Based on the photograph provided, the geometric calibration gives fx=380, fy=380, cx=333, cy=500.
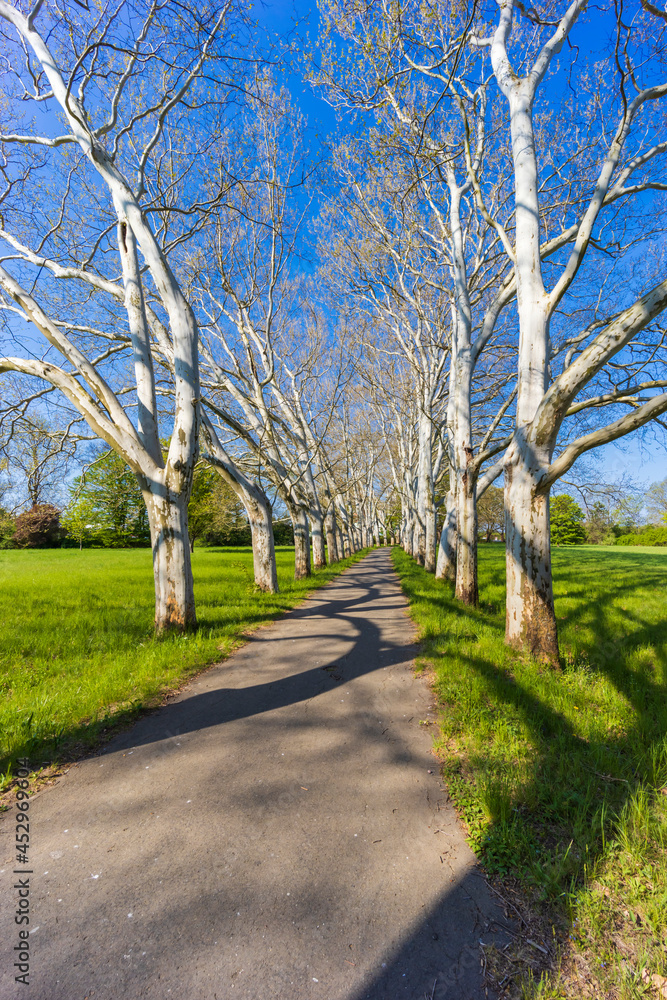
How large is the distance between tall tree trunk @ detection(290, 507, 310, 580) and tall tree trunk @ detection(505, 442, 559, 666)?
28.2 feet

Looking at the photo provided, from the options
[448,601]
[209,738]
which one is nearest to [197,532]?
[448,601]

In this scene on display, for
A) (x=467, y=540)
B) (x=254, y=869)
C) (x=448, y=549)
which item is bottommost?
(x=254, y=869)

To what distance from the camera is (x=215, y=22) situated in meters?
5.50

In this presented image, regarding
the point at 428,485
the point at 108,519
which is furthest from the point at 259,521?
the point at 108,519

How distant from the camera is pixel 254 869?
190 centimetres

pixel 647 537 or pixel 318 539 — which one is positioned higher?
pixel 318 539

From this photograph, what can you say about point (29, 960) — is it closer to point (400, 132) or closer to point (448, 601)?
point (448, 601)

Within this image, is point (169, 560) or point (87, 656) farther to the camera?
point (169, 560)

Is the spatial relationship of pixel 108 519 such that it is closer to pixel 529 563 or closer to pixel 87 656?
pixel 87 656

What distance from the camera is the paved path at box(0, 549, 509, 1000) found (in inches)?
56.6

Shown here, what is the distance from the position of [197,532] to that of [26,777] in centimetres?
2983

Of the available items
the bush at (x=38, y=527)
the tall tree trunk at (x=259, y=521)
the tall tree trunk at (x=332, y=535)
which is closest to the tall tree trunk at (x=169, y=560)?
the tall tree trunk at (x=259, y=521)

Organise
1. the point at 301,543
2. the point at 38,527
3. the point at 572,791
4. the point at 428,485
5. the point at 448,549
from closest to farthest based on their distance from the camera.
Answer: the point at 572,791, the point at 448,549, the point at 301,543, the point at 428,485, the point at 38,527

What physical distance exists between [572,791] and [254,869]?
186 centimetres
